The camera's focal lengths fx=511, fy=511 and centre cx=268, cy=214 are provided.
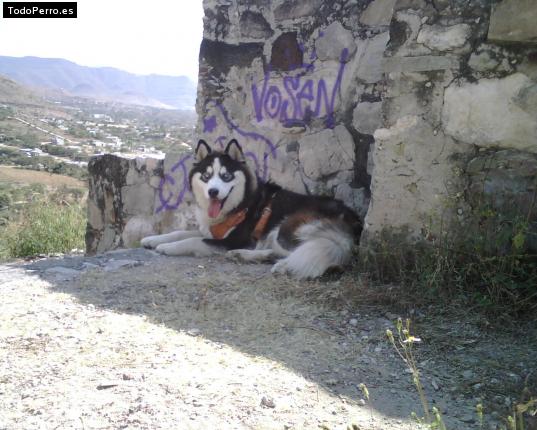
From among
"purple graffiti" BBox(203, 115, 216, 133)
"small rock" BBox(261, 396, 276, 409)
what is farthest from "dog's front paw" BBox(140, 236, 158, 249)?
"small rock" BBox(261, 396, 276, 409)

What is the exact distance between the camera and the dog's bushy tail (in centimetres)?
316

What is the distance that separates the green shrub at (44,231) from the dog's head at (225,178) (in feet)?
7.72


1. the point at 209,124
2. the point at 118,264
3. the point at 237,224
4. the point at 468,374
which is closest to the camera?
the point at 468,374

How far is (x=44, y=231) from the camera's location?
581cm

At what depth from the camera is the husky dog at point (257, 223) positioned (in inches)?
129

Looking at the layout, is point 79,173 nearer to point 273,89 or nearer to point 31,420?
point 273,89

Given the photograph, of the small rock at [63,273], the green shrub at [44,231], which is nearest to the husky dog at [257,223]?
the small rock at [63,273]

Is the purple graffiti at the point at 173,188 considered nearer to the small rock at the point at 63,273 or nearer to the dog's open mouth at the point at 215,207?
the dog's open mouth at the point at 215,207

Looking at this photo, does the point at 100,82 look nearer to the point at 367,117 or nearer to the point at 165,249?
the point at 165,249

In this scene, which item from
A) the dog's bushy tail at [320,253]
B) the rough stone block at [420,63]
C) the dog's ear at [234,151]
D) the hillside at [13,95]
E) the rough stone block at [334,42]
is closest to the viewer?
the rough stone block at [420,63]

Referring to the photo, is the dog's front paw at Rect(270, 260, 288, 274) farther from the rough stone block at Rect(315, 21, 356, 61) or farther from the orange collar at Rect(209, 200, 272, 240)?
the rough stone block at Rect(315, 21, 356, 61)

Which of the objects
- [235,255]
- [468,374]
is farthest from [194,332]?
[235,255]

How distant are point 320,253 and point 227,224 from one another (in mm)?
1393

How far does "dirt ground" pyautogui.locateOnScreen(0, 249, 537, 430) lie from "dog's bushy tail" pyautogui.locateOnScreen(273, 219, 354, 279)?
147mm
